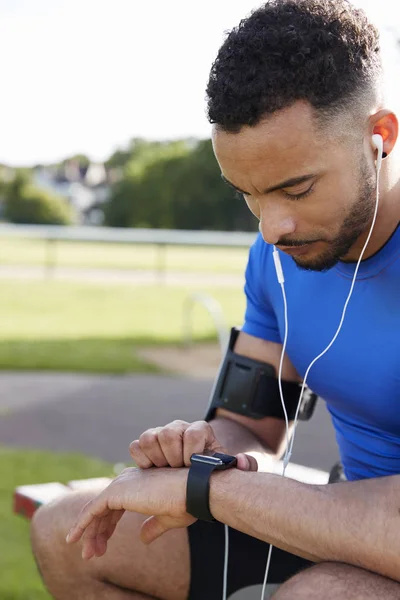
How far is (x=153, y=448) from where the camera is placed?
2104 millimetres

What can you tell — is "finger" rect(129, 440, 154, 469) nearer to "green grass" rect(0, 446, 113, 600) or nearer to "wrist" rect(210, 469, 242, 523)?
"wrist" rect(210, 469, 242, 523)

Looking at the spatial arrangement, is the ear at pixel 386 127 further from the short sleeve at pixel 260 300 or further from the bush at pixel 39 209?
the bush at pixel 39 209

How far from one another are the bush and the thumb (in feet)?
219

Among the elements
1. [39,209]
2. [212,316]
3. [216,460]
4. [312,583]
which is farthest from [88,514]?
[39,209]

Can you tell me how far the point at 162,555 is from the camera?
7.43ft

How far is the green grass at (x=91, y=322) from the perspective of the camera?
8.28 meters

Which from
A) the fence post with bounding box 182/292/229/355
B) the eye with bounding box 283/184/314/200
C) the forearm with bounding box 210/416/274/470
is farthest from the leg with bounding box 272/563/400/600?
the fence post with bounding box 182/292/229/355

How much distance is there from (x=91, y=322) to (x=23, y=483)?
6.77 meters

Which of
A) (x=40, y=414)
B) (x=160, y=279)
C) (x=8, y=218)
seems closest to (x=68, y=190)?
(x=8, y=218)

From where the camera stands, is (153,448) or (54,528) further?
(54,528)

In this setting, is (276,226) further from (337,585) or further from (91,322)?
(91,322)

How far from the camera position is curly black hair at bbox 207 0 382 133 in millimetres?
1951

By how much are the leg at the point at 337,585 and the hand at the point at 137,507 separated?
355 mm

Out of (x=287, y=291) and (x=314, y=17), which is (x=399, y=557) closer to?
(x=287, y=291)
